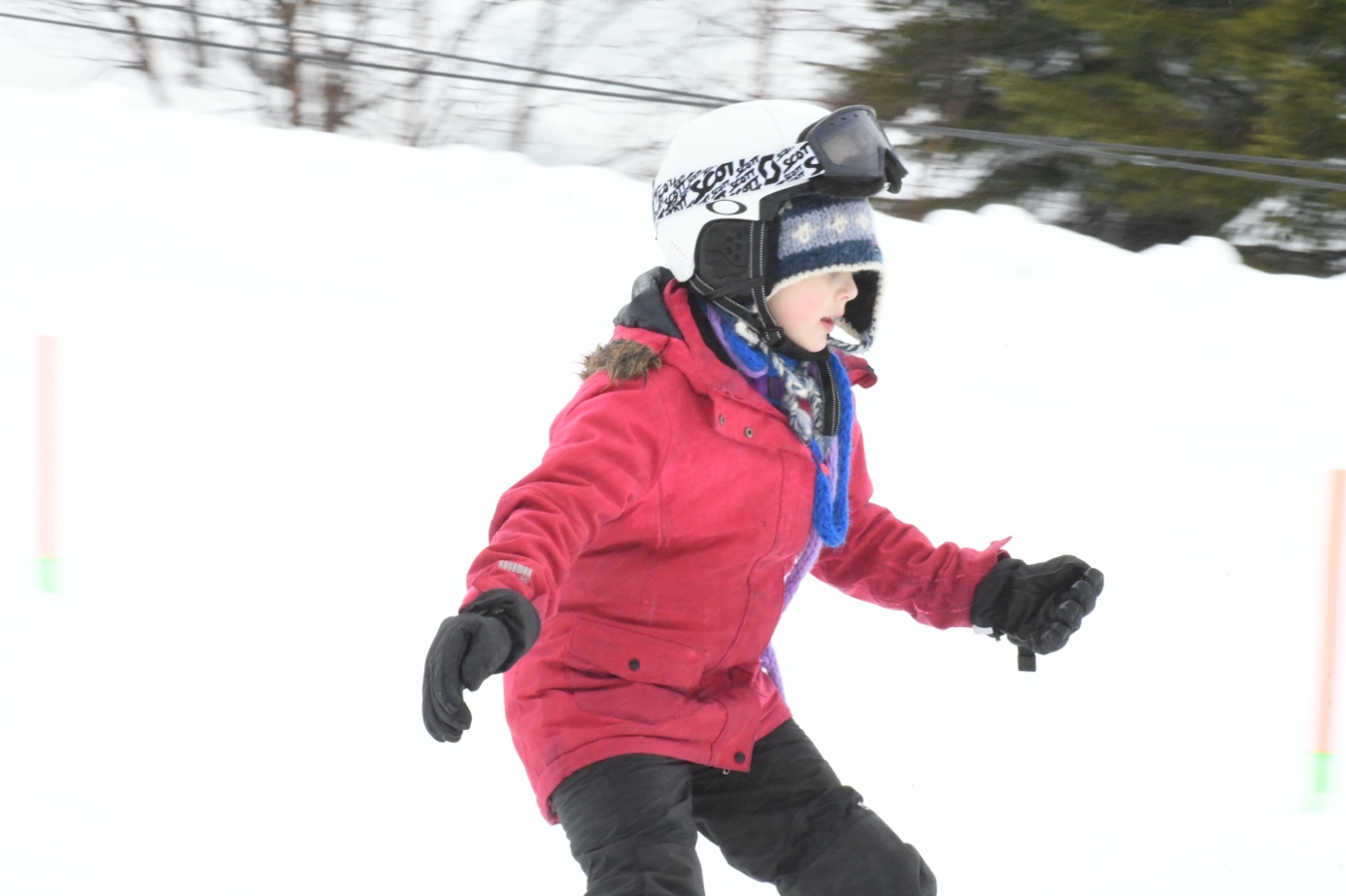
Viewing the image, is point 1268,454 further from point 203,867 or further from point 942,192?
point 203,867

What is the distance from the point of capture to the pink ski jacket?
6.59ft

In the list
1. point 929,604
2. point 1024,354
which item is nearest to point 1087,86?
point 1024,354

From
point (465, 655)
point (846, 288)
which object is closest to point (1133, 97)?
point (846, 288)

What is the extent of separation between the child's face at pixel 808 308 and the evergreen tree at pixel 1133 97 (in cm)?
382

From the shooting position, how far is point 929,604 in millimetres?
2393

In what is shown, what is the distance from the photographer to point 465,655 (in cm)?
166

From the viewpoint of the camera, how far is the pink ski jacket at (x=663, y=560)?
2.01 metres

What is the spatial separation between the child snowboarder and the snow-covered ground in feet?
3.67

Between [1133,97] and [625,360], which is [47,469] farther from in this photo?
[1133,97]

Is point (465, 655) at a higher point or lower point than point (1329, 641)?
higher

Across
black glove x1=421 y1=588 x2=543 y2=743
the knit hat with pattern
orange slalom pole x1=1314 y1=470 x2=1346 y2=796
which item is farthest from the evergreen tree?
black glove x1=421 y1=588 x2=543 y2=743

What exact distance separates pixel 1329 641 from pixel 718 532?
Result: 2312 mm

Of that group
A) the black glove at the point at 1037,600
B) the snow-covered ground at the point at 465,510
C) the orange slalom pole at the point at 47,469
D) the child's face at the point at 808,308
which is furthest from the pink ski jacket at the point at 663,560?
the orange slalom pole at the point at 47,469

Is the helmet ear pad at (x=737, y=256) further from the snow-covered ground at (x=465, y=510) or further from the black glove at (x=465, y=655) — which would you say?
the snow-covered ground at (x=465, y=510)
